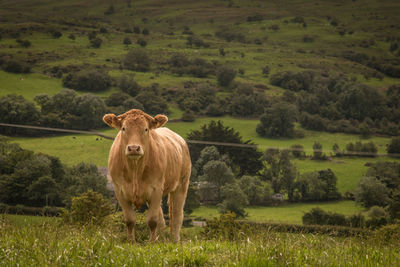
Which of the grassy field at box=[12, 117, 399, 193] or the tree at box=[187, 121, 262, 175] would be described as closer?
the grassy field at box=[12, 117, 399, 193]

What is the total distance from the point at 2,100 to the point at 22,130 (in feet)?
38.4

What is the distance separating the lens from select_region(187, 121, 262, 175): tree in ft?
377

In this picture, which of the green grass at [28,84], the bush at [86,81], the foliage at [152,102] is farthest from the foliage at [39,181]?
the bush at [86,81]

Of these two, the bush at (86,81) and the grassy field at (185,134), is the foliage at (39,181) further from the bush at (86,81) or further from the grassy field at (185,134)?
the bush at (86,81)

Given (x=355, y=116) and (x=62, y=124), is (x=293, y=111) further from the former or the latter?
(x=62, y=124)

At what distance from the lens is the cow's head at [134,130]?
1020 centimetres

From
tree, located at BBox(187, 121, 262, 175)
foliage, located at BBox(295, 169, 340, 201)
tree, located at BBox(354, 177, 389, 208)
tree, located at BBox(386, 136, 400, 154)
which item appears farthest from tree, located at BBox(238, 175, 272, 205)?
tree, located at BBox(386, 136, 400, 154)

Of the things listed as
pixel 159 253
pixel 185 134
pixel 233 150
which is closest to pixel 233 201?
pixel 233 150

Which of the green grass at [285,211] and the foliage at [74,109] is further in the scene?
the foliage at [74,109]

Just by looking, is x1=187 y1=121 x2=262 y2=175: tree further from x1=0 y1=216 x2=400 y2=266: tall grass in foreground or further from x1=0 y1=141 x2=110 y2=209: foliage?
x1=0 y1=216 x2=400 y2=266: tall grass in foreground

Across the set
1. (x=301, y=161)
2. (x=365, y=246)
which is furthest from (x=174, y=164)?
(x=301, y=161)

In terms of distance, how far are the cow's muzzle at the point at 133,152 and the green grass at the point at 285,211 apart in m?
73.5

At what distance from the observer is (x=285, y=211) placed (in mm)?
92875

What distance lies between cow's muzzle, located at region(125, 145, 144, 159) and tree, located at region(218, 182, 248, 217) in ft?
249
